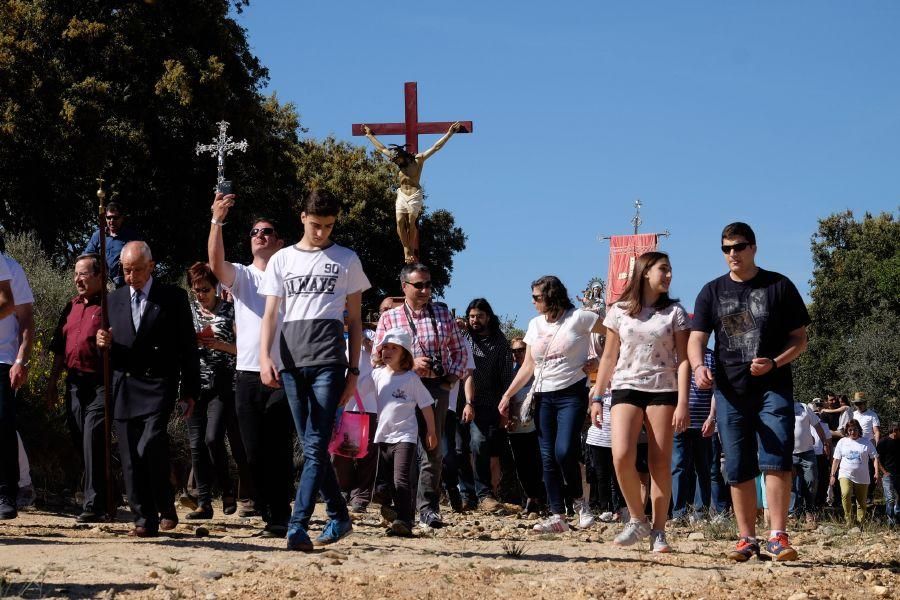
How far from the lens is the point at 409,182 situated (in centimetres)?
2081

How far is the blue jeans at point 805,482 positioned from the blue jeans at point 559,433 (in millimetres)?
6724

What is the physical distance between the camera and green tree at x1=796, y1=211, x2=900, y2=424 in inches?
2280

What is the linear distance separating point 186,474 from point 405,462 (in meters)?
5.46

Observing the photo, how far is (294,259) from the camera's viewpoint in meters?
7.41

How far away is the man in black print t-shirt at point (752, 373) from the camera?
7367 millimetres

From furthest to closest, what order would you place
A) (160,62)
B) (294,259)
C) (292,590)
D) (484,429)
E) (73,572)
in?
(160,62) → (484,429) → (294,259) → (73,572) → (292,590)

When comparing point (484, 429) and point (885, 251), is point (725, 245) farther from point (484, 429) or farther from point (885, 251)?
point (885, 251)

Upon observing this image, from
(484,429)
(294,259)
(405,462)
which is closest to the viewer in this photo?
(294,259)

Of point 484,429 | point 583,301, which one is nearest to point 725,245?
point 484,429

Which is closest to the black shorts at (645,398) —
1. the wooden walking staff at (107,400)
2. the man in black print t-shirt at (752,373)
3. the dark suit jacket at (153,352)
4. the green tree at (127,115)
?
the man in black print t-shirt at (752,373)

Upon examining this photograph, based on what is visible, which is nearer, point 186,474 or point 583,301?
point 186,474

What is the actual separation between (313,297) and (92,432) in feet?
8.04

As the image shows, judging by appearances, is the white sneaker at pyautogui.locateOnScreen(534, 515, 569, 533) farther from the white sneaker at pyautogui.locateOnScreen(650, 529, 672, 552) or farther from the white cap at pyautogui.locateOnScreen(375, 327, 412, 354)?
the white cap at pyautogui.locateOnScreen(375, 327, 412, 354)

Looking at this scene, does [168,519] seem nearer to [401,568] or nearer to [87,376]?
[87,376]
